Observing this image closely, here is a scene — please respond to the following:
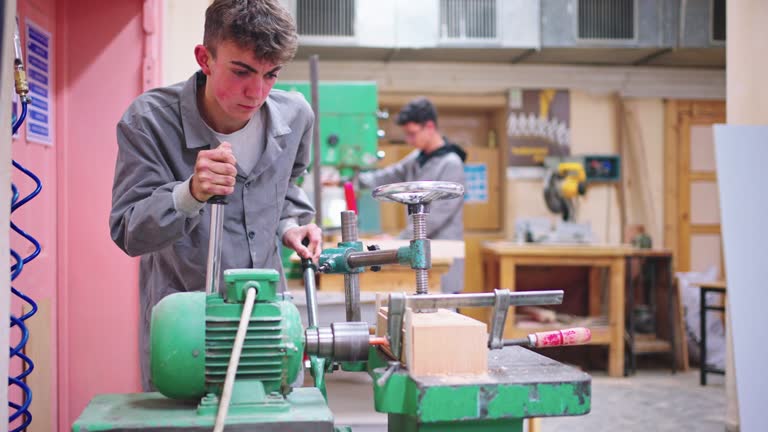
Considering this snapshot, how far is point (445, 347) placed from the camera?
952 millimetres

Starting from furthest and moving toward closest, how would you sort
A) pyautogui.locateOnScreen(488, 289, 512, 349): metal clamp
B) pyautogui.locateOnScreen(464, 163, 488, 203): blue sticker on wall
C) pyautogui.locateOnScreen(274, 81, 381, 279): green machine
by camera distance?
pyautogui.locateOnScreen(464, 163, 488, 203): blue sticker on wall, pyautogui.locateOnScreen(274, 81, 381, 279): green machine, pyautogui.locateOnScreen(488, 289, 512, 349): metal clamp

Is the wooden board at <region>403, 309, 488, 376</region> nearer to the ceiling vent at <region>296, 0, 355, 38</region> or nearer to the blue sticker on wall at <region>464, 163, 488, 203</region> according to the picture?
the ceiling vent at <region>296, 0, 355, 38</region>

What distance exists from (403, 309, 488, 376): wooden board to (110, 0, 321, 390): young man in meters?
0.38

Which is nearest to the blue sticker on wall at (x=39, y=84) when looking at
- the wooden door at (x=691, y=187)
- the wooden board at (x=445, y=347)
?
the wooden board at (x=445, y=347)

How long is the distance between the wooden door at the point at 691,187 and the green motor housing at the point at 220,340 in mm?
5010

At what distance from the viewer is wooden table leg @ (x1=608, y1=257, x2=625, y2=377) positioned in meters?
4.56

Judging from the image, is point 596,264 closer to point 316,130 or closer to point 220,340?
point 316,130

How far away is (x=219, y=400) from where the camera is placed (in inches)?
36.4

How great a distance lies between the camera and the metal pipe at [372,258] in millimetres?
1106

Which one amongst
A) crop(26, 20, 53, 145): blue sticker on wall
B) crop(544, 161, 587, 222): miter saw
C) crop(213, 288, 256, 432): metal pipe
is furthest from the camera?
crop(544, 161, 587, 222): miter saw

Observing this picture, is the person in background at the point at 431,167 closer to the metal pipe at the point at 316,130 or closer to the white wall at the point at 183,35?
the metal pipe at the point at 316,130

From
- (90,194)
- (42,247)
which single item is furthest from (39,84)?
(42,247)

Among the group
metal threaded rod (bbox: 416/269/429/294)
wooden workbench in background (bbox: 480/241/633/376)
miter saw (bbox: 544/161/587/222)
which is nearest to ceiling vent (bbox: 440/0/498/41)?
miter saw (bbox: 544/161/587/222)

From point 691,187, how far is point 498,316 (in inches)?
196
